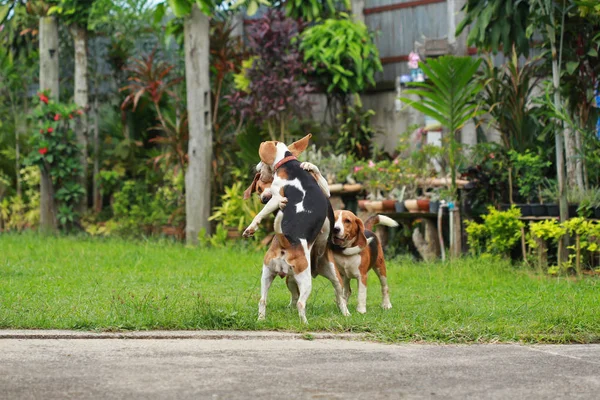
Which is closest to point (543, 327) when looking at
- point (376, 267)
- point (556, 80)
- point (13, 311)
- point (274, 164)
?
point (376, 267)

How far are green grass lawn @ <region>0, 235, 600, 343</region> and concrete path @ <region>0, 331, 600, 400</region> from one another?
1.07 feet

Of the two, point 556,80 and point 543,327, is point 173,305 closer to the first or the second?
point 543,327

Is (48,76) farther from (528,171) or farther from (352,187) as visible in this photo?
(528,171)

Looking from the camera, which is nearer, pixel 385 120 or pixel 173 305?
pixel 173 305

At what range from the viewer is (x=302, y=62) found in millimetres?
14633

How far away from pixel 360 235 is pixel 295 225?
84 cm

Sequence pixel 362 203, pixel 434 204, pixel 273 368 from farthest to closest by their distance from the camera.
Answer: pixel 362 203
pixel 434 204
pixel 273 368

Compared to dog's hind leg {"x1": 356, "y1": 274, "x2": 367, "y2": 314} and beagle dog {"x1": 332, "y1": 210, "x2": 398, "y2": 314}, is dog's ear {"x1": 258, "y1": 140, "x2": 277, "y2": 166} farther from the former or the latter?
dog's hind leg {"x1": 356, "y1": 274, "x2": 367, "y2": 314}

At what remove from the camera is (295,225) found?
6938 millimetres

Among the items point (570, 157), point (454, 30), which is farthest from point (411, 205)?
point (454, 30)

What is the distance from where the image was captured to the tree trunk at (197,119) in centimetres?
1422

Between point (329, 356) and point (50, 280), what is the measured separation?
15.6 ft

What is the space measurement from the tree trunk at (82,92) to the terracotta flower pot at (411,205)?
20.8 ft

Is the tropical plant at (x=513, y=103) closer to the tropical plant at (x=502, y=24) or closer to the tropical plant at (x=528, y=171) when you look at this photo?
the tropical plant at (x=502, y=24)
